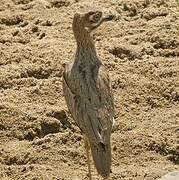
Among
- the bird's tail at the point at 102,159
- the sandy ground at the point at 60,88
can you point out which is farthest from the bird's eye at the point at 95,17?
the bird's tail at the point at 102,159

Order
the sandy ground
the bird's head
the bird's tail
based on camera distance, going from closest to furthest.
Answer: the bird's tail
the bird's head
the sandy ground

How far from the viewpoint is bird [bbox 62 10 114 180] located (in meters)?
5.21

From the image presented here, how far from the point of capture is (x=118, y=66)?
7164 millimetres

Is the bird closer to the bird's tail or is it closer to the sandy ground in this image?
the bird's tail

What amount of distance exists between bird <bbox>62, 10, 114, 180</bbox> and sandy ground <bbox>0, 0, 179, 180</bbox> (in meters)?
0.48

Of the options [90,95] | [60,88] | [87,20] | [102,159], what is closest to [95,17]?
[87,20]

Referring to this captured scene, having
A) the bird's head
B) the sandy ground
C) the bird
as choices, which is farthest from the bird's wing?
the sandy ground

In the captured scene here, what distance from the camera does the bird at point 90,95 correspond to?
521 centimetres

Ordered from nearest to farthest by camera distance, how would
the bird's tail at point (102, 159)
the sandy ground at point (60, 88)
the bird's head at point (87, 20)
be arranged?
1. the bird's tail at point (102, 159)
2. the bird's head at point (87, 20)
3. the sandy ground at point (60, 88)

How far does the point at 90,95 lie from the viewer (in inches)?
215

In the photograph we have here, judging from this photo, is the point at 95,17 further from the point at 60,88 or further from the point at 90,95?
the point at 60,88

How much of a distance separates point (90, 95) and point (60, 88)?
1421 mm

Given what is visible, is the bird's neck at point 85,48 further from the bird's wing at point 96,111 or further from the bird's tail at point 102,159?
the bird's tail at point 102,159

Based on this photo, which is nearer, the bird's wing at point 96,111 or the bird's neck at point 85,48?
the bird's wing at point 96,111
